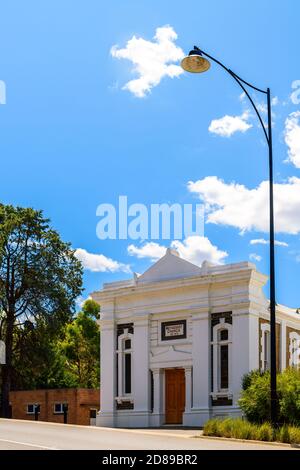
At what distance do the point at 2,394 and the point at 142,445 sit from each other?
33029 millimetres

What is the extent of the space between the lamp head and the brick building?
30112 millimetres

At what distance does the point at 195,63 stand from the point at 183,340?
14937mm

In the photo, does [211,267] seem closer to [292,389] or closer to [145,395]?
[145,395]

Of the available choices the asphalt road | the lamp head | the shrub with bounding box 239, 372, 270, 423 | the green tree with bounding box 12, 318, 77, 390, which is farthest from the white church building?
the green tree with bounding box 12, 318, 77, 390

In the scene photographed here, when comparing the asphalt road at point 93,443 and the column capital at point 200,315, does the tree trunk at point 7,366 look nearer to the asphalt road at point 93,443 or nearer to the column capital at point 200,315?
the column capital at point 200,315

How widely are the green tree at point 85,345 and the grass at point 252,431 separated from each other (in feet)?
149

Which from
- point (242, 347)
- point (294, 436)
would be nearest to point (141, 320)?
point (242, 347)

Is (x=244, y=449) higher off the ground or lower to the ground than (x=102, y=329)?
lower

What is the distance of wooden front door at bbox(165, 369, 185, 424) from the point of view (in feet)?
108

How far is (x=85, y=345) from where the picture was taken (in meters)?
69.0

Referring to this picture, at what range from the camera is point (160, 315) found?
33781 mm

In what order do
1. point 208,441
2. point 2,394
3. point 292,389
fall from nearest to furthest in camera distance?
point 208,441
point 292,389
point 2,394

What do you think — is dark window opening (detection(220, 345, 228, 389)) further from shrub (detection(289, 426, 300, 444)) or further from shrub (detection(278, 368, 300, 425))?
shrub (detection(289, 426, 300, 444))

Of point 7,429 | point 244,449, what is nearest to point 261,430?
point 244,449
